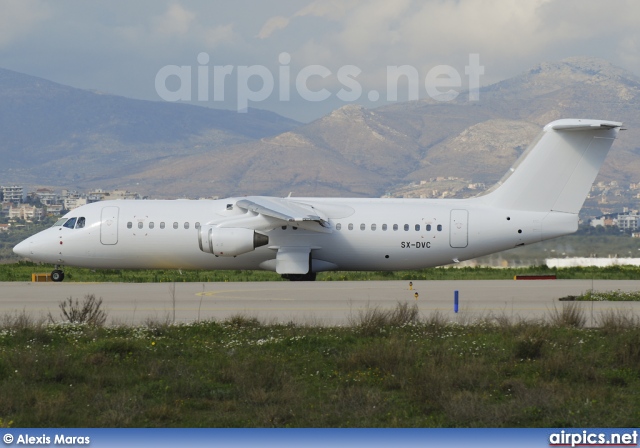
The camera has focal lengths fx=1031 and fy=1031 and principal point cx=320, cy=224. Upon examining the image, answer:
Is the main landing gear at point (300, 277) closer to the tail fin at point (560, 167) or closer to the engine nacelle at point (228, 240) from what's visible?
the engine nacelle at point (228, 240)

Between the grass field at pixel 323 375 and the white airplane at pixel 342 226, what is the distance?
17441mm

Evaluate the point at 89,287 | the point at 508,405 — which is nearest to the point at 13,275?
the point at 89,287

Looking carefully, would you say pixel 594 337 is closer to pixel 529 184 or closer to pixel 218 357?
pixel 218 357

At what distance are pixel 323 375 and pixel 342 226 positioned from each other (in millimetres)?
23527

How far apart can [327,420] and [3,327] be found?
1047 centimetres

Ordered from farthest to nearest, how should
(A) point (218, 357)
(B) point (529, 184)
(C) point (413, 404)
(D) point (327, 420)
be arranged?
(B) point (529, 184) → (A) point (218, 357) → (C) point (413, 404) → (D) point (327, 420)

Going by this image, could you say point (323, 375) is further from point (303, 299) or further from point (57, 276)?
point (57, 276)

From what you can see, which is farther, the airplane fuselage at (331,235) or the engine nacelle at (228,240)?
the airplane fuselage at (331,235)

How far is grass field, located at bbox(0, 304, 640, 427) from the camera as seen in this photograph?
A: 552 inches

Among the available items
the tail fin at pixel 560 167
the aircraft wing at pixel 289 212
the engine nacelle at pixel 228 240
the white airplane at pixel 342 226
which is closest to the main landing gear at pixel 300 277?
the white airplane at pixel 342 226

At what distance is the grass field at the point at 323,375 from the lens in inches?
552

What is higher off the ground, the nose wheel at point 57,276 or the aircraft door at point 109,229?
the aircraft door at point 109,229

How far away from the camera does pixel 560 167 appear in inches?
1532

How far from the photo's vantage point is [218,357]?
18344 millimetres
